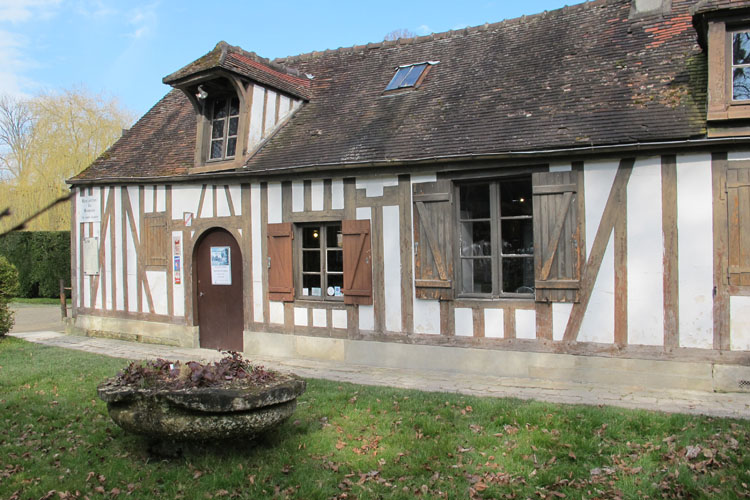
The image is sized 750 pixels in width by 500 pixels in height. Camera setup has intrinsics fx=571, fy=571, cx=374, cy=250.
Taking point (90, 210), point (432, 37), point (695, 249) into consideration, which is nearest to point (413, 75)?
point (432, 37)

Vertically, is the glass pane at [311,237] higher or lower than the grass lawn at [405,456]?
higher

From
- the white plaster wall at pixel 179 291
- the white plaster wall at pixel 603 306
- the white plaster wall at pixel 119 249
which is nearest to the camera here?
the white plaster wall at pixel 603 306

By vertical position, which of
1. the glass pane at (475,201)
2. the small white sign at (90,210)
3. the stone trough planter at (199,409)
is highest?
the small white sign at (90,210)

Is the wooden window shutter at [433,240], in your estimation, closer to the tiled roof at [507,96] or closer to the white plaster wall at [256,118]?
the tiled roof at [507,96]

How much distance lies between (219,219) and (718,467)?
7.73 meters

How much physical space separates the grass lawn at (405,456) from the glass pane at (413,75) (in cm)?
570

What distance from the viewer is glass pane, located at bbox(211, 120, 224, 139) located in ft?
31.8

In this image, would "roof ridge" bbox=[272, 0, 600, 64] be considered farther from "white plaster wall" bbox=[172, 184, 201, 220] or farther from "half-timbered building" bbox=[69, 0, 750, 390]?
"white plaster wall" bbox=[172, 184, 201, 220]

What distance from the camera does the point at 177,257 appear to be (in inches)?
393

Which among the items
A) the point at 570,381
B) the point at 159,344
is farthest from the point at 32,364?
the point at 570,381

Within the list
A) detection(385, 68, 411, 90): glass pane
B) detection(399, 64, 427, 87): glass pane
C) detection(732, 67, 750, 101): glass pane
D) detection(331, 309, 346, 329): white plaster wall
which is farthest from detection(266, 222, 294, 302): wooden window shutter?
detection(732, 67, 750, 101): glass pane

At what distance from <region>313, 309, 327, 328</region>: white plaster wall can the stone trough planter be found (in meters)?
4.31

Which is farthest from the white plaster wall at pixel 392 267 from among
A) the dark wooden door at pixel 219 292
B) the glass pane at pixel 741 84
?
the glass pane at pixel 741 84

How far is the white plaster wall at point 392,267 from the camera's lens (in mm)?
A: 7883
